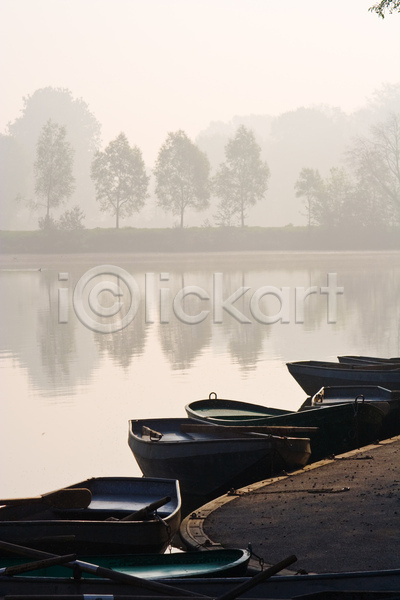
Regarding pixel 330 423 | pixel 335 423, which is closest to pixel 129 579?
pixel 330 423

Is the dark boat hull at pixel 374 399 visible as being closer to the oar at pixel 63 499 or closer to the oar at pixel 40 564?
the oar at pixel 63 499

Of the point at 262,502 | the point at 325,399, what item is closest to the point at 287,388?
the point at 325,399

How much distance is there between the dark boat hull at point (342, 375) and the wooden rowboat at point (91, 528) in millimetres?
7679

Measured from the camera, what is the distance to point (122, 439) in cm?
1586

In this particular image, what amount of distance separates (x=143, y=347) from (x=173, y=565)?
21.3m

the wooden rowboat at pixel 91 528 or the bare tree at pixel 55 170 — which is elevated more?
the bare tree at pixel 55 170

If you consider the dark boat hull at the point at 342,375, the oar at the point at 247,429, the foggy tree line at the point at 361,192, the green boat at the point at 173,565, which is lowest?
the green boat at the point at 173,565

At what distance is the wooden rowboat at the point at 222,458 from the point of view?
11.6 meters

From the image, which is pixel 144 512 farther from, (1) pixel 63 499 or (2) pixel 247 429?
(2) pixel 247 429

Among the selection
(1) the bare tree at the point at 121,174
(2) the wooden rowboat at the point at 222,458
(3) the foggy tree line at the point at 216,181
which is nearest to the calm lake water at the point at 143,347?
(2) the wooden rowboat at the point at 222,458

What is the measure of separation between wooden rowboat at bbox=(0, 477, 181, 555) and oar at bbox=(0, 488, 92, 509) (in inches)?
2.0

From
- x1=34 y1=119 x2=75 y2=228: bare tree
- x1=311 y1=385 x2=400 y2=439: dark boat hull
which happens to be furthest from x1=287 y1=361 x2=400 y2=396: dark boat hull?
x1=34 y1=119 x2=75 y2=228: bare tree

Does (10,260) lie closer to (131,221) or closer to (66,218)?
→ (66,218)

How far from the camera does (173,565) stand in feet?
24.0
